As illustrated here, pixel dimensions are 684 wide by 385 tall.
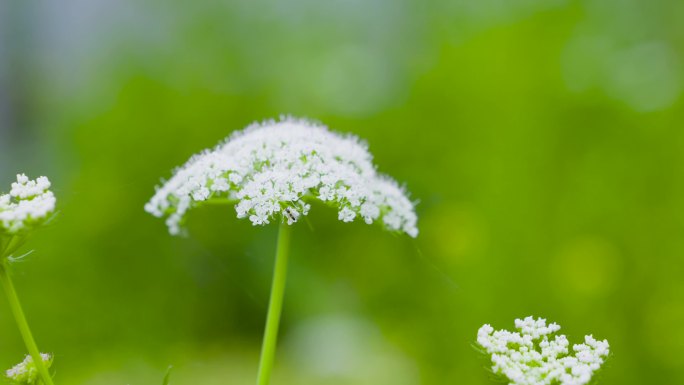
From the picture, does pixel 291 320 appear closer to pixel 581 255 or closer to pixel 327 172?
pixel 581 255

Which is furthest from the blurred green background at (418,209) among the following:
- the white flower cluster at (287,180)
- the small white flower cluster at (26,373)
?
the small white flower cluster at (26,373)

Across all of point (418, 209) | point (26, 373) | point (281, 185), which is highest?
point (418, 209)

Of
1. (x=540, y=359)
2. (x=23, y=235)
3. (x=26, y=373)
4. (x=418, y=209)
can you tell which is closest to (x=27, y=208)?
(x=23, y=235)

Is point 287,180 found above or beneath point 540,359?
above

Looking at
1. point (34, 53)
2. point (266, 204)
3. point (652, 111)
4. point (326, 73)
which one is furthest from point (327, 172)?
point (34, 53)

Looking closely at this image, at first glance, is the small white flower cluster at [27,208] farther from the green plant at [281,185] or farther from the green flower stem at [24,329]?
the green plant at [281,185]

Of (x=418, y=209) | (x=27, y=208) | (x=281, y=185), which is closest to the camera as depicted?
→ (x=27, y=208)

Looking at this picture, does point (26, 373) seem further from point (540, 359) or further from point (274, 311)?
point (540, 359)
